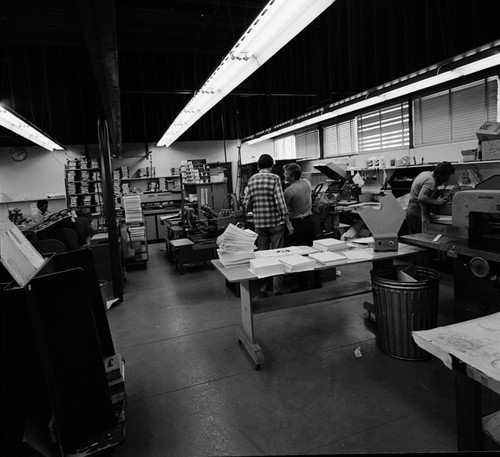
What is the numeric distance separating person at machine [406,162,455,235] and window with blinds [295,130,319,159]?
15.1 feet

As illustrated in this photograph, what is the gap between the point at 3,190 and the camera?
30.8ft

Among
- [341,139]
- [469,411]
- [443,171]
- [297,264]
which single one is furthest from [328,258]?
[341,139]

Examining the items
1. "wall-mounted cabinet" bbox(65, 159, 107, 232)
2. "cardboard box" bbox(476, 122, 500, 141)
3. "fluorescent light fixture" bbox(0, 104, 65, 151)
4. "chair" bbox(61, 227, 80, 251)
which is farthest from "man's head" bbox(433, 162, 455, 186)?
"wall-mounted cabinet" bbox(65, 159, 107, 232)

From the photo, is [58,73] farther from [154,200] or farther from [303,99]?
[303,99]

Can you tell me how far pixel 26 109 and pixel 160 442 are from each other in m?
7.57

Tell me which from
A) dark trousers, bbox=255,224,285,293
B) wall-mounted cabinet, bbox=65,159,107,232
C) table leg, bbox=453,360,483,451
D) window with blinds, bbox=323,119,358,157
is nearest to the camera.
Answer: table leg, bbox=453,360,483,451

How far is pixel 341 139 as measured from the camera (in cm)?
855

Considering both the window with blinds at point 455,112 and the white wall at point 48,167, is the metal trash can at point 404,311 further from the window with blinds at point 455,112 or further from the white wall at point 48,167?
the white wall at point 48,167

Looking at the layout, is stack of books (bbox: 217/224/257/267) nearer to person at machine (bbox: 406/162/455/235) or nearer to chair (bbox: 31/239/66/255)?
chair (bbox: 31/239/66/255)

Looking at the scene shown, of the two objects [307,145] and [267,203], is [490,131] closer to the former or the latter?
[267,203]

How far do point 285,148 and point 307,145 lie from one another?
1219 mm

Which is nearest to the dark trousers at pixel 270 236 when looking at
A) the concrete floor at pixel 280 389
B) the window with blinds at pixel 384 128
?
the concrete floor at pixel 280 389

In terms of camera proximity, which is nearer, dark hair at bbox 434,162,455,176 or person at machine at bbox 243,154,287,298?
person at machine at bbox 243,154,287,298

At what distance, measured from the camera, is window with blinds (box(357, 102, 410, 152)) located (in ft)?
22.0
